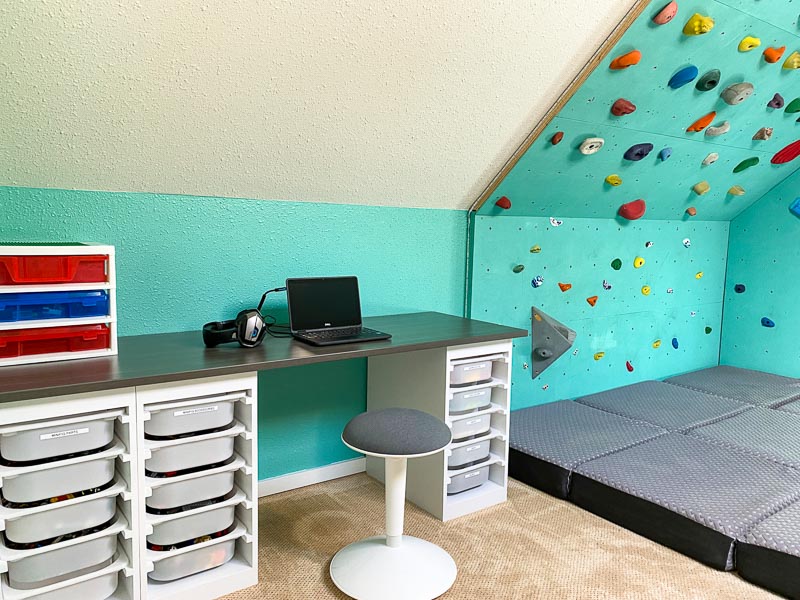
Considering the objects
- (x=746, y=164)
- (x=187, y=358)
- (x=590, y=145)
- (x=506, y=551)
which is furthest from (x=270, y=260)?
(x=746, y=164)

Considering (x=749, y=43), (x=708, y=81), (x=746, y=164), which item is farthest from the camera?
(x=746, y=164)

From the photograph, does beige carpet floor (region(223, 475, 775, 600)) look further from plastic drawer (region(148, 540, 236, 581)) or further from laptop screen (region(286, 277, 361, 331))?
laptop screen (region(286, 277, 361, 331))

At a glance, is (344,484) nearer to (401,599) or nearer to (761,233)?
(401,599)

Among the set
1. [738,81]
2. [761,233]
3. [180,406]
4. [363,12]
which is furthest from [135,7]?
[761,233]

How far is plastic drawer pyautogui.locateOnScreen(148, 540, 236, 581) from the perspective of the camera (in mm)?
1765

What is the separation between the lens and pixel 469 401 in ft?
7.71

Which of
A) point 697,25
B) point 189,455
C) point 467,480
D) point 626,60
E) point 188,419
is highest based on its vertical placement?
point 697,25

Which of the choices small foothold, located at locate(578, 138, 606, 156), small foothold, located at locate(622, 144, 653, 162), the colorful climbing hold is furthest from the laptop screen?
small foothold, located at locate(622, 144, 653, 162)

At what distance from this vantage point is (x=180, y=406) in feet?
5.60

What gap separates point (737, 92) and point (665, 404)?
1.56 m

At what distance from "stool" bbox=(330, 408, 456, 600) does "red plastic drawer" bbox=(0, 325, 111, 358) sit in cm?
Result: 74

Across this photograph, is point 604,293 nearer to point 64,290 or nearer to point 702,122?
point 702,122

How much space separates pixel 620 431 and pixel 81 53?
8.26ft

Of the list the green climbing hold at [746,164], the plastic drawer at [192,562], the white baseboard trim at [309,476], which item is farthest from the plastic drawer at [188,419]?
the green climbing hold at [746,164]
